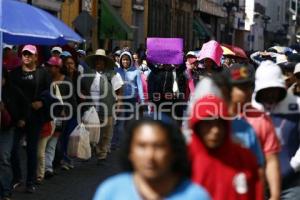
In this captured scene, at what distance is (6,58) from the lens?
38.7 feet

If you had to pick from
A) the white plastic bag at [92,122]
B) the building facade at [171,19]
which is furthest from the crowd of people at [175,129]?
the building facade at [171,19]

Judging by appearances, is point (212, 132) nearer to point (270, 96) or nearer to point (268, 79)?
point (268, 79)

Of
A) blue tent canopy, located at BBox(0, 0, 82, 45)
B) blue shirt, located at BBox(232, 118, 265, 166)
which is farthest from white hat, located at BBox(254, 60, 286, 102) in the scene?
blue tent canopy, located at BBox(0, 0, 82, 45)

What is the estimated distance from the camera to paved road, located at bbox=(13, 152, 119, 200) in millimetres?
9820

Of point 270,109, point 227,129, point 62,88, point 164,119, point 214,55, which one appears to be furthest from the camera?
point 214,55

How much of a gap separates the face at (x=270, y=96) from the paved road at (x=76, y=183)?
14.4 ft

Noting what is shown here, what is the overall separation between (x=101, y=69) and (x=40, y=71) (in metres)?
3.52

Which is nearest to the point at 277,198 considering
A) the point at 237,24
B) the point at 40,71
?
the point at 40,71

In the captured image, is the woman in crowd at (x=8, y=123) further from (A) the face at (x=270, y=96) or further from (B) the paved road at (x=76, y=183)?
(A) the face at (x=270, y=96)

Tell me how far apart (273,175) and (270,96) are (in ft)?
2.44

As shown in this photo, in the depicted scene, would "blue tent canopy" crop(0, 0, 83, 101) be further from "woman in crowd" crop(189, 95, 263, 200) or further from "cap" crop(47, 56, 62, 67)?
"woman in crowd" crop(189, 95, 263, 200)

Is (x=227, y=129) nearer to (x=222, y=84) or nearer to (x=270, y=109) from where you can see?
(x=222, y=84)

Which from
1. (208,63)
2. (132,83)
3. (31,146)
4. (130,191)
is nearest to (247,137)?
(130,191)

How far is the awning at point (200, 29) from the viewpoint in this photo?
49250 millimetres
